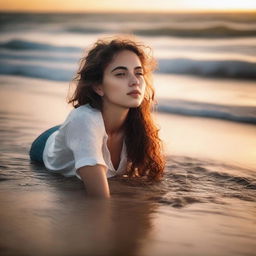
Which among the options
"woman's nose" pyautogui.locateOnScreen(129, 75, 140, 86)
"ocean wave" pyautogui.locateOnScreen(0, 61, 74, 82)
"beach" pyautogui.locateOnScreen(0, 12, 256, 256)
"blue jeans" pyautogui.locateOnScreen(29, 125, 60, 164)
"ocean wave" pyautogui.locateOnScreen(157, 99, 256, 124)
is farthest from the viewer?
"ocean wave" pyautogui.locateOnScreen(0, 61, 74, 82)

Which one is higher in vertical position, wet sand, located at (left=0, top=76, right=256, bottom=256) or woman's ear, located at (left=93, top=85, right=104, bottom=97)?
woman's ear, located at (left=93, top=85, right=104, bottom=97)

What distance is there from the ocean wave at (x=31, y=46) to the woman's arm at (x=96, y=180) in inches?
444

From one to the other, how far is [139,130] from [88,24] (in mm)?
15775

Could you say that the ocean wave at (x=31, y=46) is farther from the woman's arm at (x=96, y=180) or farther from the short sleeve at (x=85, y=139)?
the woman's arm at (x=96, y=180)

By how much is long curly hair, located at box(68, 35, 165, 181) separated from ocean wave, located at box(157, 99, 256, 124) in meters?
2.70

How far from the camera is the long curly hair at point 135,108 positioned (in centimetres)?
351

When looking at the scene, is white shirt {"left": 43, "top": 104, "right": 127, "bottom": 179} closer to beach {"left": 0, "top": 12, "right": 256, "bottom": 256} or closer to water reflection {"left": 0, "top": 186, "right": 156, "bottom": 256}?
beach {"left": 0, "top": 12, "right": 256, "bottom": 256}

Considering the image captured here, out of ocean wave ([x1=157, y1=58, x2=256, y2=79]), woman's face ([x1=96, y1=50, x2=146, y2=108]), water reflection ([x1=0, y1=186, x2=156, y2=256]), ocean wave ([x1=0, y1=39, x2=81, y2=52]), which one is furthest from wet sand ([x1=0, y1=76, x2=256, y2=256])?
ocean wave ([x1=0, y1=39, x2=81, y2=52])

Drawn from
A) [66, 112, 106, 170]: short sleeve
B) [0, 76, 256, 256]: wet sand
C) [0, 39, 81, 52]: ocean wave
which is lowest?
[0, 76, 256, 256]: wet sand

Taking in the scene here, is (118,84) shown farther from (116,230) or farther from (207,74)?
(207,74)

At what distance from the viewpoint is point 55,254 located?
7.27 ft

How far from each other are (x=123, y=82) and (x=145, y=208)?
885 millimetres

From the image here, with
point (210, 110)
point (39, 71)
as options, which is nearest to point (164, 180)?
point (210, 110)

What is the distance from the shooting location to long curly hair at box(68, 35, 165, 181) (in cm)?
351
